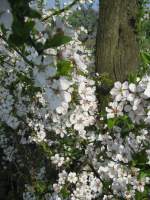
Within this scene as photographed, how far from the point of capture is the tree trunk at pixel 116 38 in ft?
17.9

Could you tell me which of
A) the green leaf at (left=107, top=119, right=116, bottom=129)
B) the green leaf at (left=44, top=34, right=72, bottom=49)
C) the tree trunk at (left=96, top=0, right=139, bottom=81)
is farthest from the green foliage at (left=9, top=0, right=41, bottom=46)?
the tree trunk at (left=96, top=0, right=139, bottom=81)

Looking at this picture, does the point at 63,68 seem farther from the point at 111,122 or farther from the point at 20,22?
the point at 111,122

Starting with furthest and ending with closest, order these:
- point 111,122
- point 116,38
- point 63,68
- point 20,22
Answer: point 116,38
point 111,122
point 63,68
point 20,22

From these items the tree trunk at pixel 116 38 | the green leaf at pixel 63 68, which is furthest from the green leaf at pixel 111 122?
the tree trunk at pixel 116 38

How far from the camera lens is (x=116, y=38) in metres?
5.46

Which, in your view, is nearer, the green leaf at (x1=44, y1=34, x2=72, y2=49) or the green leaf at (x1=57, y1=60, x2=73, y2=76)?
the green leaf at (x1=44, y1=34, x2=72, y2=49)

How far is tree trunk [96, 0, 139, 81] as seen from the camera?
5.44 meters

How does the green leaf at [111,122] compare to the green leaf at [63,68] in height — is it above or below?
above

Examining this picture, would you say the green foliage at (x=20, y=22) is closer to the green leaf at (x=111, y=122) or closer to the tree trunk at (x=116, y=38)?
the green leaf at (x=111, y=122)

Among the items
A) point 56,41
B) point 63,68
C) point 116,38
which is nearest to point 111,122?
point 63,68

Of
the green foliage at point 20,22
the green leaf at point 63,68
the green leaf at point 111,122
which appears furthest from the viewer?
the green leaf at point 111,122

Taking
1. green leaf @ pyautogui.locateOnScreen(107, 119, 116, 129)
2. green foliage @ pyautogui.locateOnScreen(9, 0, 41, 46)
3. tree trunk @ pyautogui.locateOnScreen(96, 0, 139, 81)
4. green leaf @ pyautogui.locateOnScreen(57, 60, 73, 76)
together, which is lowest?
green leaf @ pyautogui.locateOnScreen(57, 60, 73, 76)

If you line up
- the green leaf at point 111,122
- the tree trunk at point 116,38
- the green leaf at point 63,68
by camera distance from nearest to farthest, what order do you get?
the green leaf at point 63,68, the green leaf at point 111,122, the tree trunk at point 116,38

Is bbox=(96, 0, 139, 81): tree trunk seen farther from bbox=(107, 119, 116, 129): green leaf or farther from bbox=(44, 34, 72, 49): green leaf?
bbox=(44, 34, 72, 49): green leaf
